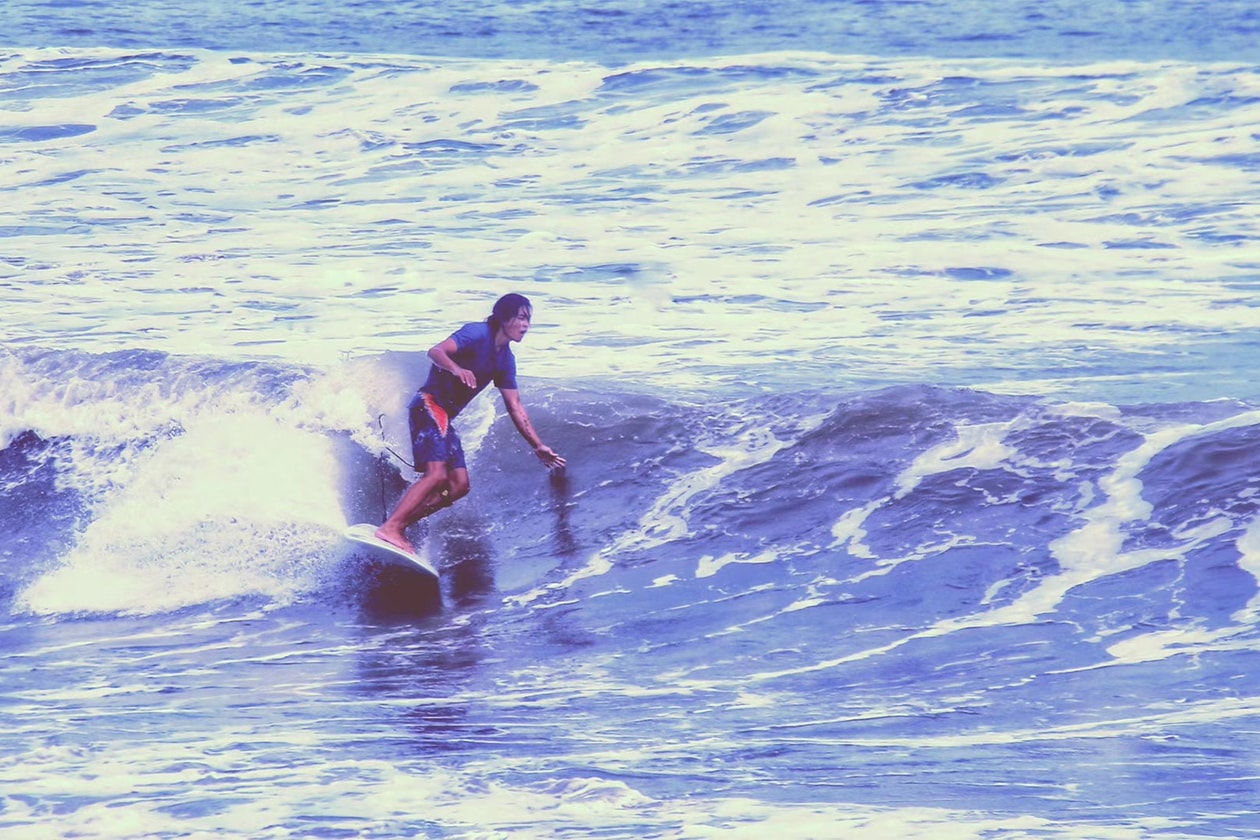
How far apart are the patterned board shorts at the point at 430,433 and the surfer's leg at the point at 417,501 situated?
1.7 inches

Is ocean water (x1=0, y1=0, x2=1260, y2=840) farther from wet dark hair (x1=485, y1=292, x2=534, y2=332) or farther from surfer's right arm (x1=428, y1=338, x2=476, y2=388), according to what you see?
wet dark hair (x1=485, y1=292, x2=534, y2=332)

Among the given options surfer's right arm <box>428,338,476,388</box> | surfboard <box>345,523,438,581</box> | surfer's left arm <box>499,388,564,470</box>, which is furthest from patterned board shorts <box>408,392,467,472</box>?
surfboard <box>345,523,438,581</box>

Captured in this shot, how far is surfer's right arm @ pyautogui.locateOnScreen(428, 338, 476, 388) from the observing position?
8977 millimetres

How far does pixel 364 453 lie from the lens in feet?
36.2

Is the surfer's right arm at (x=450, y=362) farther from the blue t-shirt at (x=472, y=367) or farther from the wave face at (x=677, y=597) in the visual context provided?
the wave face at (x=677, y=597)

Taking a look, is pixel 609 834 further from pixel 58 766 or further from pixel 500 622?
pixel 500 622

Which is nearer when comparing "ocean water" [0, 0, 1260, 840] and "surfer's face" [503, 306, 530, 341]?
"ocean water" [0, 0, 1260, 840]

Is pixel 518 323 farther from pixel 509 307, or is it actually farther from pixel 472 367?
pixel 472 367

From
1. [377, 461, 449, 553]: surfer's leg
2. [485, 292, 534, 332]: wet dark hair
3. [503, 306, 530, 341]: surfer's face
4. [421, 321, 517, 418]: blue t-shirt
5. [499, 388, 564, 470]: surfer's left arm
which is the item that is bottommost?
[377, 461, 449, 553]: surfer's leg

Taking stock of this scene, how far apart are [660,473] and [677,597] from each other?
6.58 feet

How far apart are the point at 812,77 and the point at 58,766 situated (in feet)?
70.8

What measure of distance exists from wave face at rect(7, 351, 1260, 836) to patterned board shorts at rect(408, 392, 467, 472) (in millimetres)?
616

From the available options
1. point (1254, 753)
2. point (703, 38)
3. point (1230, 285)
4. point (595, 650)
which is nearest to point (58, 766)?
point (595, 650)

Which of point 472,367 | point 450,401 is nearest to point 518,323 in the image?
point 472,367
